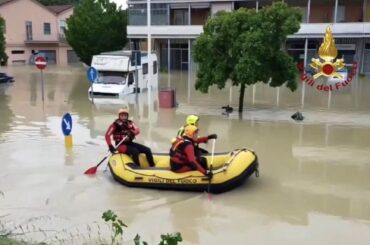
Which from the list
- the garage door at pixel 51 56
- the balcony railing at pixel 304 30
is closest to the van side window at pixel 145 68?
the balcony railing at pixel 304 30

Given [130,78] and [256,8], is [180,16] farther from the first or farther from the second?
[130,78]

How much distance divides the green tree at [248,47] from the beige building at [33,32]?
40.9 m

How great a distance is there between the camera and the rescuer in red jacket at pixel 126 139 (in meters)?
10.6

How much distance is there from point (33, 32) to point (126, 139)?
5008 centimetres

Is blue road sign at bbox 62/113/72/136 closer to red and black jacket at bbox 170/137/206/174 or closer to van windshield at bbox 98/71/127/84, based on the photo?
red and black jacket at bbox 170/137/206/174

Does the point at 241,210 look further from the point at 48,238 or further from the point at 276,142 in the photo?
the point at 276,142

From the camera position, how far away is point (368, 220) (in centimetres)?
860

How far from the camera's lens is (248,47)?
17328 millimetres

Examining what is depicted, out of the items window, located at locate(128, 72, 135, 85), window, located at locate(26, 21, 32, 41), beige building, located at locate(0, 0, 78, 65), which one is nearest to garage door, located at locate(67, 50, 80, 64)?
beige building, located at locate(0, 0, 78, 65)

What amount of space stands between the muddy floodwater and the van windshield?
4.00m

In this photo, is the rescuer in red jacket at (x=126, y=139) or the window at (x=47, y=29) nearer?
the rescuer in red jacket at (x=126, y=139)

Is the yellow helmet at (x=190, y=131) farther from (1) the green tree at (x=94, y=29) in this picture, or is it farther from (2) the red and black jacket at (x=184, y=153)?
(1) the green tree at (x=94, y=29)

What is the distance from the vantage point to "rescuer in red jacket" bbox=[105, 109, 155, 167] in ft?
34.7

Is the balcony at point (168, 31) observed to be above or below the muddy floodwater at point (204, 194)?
above
